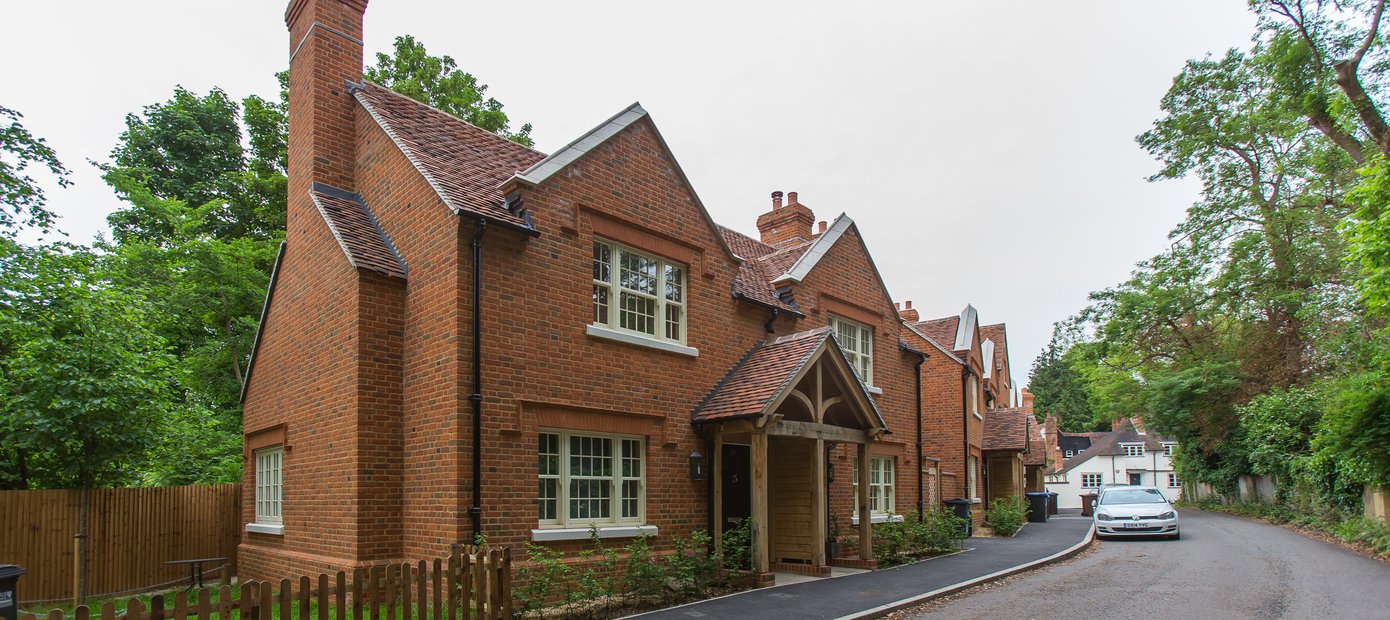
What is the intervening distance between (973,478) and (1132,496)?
532 centimetres

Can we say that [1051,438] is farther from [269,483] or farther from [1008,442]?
[269,483]

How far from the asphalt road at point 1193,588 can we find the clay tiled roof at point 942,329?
34.9ft

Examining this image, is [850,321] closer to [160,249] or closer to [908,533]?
[908,533]

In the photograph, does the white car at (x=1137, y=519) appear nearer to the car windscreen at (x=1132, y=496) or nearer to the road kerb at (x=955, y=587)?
the car windscreen at (x=1132, y=496)

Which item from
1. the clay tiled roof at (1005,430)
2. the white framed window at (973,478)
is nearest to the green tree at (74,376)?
the white framed window at (973,478)

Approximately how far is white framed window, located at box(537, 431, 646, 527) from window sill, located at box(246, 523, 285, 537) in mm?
5113

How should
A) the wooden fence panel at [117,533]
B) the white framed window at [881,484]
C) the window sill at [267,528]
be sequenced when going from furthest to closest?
the white framed window at [881,484] → the wooden fence panel at [117,533] → the window sill at [267,528]

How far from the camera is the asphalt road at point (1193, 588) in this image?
414 inches

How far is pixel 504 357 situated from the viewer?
34.7 ft

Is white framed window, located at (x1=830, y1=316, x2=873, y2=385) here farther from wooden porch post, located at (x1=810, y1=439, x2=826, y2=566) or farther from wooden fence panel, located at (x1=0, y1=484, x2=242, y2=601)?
wooden fence panel, located at (x1=0, y1=484, x2=242, y2=601)

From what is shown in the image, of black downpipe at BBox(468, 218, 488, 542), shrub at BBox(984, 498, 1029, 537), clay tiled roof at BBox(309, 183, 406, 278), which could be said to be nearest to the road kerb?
black downpipe at BBox(468, 218, 488, 542)

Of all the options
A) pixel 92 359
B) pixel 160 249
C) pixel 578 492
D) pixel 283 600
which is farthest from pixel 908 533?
pixel 160 249

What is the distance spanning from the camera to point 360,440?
10773 millimetres

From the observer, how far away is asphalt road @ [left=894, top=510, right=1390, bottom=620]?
10516mm
